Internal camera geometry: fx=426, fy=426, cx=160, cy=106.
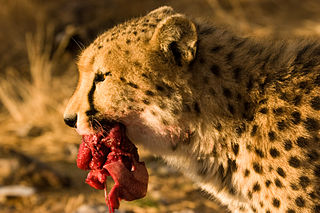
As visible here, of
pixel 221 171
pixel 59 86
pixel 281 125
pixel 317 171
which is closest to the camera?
pixel 317 171

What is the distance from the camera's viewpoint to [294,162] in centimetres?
180

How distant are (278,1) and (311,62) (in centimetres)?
474

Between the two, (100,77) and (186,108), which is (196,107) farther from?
(100,77)

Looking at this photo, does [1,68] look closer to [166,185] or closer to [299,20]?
[166,185]

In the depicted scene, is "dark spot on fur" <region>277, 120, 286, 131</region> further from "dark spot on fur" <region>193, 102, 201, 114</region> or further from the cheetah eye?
the cheetah eye

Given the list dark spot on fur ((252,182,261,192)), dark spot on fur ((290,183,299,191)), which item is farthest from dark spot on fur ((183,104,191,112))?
dark spot on fur ((290,183,299,191))

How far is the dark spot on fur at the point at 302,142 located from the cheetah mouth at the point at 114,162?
2.66 feet

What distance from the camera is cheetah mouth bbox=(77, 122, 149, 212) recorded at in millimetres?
2109

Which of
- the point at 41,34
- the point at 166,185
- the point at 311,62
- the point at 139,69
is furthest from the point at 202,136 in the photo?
the point at 41,34

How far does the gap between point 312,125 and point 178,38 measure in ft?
2.30

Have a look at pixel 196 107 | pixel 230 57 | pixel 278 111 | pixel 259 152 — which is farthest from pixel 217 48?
pixel 259 152

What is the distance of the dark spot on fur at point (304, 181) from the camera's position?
177cm

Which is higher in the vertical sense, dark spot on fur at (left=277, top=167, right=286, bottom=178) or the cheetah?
the cheetah

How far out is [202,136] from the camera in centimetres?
204
